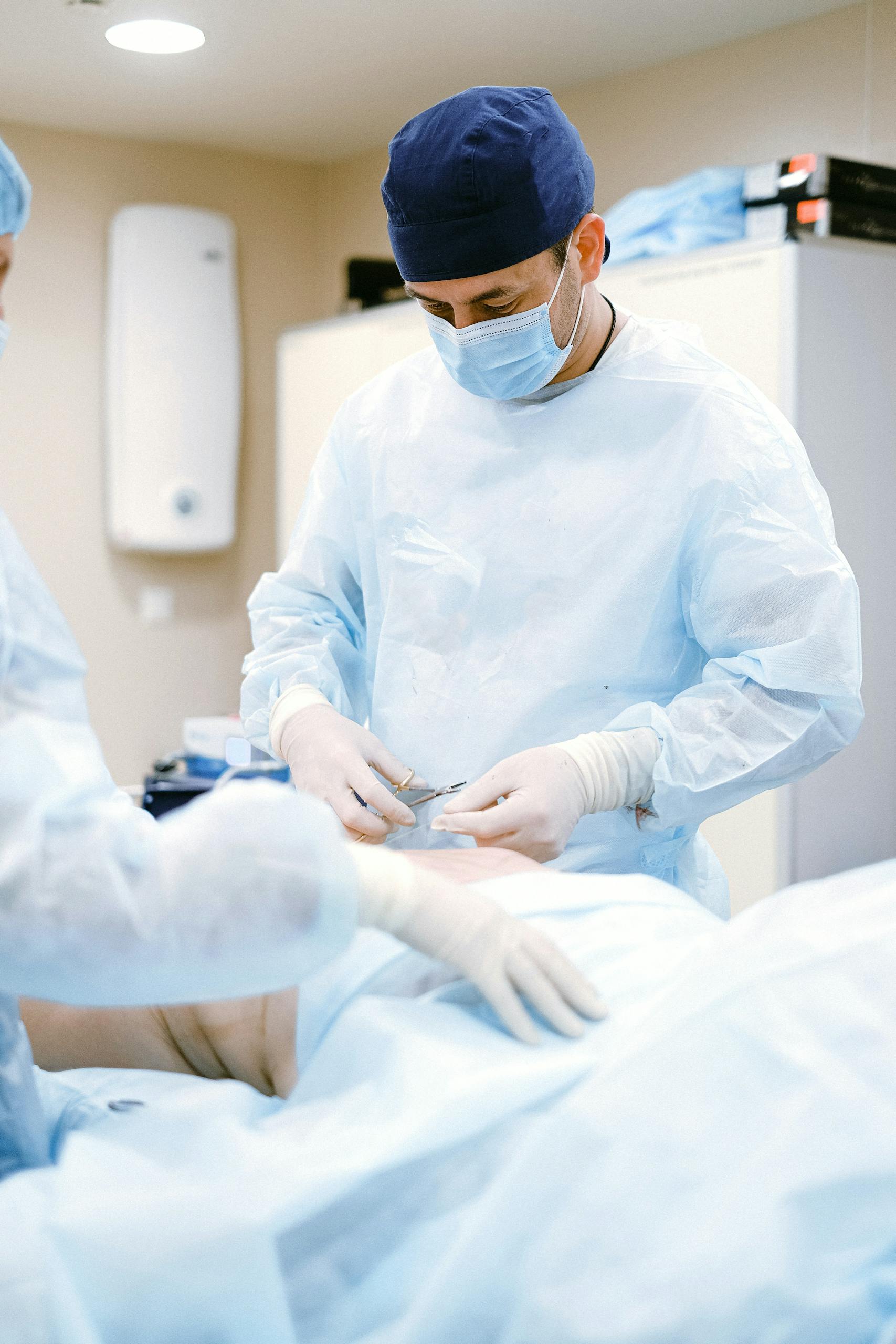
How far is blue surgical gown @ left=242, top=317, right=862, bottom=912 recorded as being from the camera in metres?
1.37

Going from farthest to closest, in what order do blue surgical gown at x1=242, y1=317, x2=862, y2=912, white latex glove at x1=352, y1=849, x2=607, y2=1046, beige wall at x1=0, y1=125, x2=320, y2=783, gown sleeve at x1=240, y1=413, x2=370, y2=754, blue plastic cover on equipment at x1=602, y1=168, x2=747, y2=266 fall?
beige wall at x1=0, y1=125, x2=320, y2=783 → blue plastic cover on equipment at x1=602, y1=168, x2=747, y2=266 → gown sleeve at x1=240, y1=413, x2=370, y2=754 → blue surgical gown at x1=242, y1=317, x2=862, y2=912 → white latex glove at x1=352, y1=849, x2=607, y2=1046

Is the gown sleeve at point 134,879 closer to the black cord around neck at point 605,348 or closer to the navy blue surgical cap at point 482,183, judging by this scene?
the navy blue surgical cap at point 482,183

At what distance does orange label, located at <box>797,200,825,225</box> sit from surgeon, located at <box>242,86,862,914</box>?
107cm

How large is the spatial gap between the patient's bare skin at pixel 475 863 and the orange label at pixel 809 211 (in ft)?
5.79

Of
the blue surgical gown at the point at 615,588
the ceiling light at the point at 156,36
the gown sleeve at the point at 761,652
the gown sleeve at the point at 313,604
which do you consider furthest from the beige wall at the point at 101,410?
the gown sleeve at the point at 761,652

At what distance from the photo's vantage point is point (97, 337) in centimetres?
390

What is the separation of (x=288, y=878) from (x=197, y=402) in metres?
3.34

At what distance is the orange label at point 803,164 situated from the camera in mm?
2463

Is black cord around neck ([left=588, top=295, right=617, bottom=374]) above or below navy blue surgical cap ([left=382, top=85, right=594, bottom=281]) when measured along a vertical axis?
below

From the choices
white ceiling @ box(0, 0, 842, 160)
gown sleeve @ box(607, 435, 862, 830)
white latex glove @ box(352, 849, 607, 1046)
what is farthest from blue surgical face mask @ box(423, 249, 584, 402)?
white ceiling @ box(0, 0, 842, 160)

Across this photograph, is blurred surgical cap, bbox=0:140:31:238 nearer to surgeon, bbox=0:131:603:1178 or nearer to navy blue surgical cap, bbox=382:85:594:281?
surgeon, bbox=0:131:603:1178

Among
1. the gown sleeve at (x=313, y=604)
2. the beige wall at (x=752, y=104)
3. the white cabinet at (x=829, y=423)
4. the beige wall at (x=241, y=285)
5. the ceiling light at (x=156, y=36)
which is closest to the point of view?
the gown sleeve at (x=313, y=604)

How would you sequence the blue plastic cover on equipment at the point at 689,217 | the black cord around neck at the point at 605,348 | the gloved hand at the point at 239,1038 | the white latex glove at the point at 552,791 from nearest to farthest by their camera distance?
the gloved hand at the point at 239,1038
the white latex glove at the point at 552,791
the black cord around neck at the point at 605,348
the blue plastic cover on equipment at the point at 689,217

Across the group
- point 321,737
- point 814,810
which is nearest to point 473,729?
point 321,737
